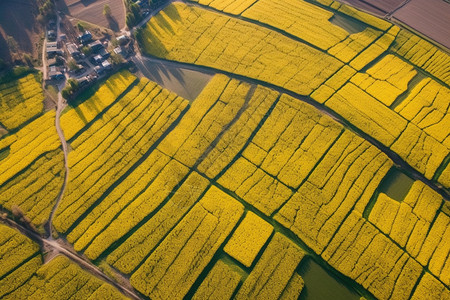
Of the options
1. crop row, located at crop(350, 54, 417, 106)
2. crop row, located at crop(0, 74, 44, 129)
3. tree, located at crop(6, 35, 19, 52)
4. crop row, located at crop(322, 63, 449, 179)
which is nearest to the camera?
crop row, located at crop(322, 63, 449, 179)

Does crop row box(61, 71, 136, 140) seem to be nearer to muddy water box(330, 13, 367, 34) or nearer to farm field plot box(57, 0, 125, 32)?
farm field plot box(57, 0, 125, 32)

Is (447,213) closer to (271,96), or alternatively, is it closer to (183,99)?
(271,96)

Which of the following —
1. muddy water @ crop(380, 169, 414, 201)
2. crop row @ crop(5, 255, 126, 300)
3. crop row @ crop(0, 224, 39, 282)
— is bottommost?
muddy water @ crop(380, 169, 414, 201)

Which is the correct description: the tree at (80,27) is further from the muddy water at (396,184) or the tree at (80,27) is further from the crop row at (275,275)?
the muddy water at (396,184)

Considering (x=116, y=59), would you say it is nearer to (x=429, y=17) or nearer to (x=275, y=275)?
(x=275, y=275)

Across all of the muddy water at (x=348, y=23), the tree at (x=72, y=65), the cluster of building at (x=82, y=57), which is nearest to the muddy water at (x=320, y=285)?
the cluster of building at (x=82, y=57)

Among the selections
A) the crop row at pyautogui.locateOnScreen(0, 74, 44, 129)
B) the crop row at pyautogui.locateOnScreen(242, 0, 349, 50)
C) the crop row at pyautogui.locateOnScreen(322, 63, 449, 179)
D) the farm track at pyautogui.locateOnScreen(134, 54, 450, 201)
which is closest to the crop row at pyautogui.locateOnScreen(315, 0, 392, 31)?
the crop row at pyautogui.locateOnScreen(242, 0, 349, 50)

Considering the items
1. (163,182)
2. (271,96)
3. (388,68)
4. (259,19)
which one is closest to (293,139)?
(271,96)
